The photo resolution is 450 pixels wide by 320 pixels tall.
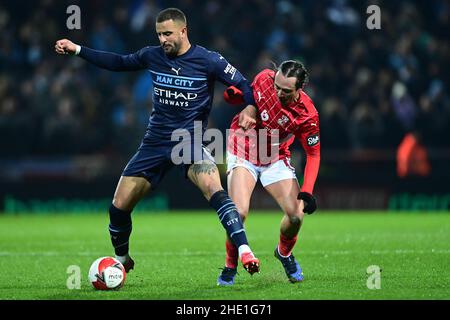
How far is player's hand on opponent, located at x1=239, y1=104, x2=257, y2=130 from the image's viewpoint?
7453mm

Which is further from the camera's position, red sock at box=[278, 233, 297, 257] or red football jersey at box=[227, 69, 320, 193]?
red sock at box=[278, 233, 297, 257]

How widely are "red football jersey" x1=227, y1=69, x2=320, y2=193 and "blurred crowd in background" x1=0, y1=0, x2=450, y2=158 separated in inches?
321

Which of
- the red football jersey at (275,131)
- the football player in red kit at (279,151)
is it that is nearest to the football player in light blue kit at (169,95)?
the football player in red kit at (279,151)

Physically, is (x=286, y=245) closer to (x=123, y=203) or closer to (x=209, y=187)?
(x=209, y=187)

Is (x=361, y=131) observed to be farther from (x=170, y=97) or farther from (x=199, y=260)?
(x=170, y=97)

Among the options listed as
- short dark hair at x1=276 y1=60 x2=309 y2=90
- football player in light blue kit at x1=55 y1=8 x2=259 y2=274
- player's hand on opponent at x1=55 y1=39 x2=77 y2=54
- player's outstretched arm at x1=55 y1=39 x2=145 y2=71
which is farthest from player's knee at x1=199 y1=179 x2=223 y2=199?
player's hand on opponent at x1=55 y1=39 x2=77 y2=54

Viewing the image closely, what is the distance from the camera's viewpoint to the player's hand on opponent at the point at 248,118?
24.5 ft

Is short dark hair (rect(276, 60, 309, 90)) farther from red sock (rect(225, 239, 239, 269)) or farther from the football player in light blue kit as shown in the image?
red sock (rect(225, 239, 239, 269))

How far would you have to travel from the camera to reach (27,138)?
16.9 meters

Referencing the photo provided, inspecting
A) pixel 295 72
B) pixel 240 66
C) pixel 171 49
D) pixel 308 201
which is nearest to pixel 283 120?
pixel 295 72

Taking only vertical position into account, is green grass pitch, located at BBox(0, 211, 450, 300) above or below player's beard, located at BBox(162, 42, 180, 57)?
below

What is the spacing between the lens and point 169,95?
781 centimetres

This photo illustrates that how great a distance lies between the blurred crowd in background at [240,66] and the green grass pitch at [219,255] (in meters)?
1.51
